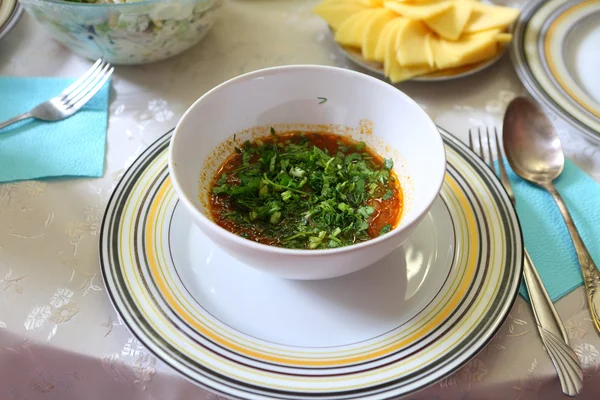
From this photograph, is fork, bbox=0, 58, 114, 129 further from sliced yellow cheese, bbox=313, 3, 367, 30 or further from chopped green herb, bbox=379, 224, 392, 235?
chopped green herb, bbox=379, 224, 392, 235

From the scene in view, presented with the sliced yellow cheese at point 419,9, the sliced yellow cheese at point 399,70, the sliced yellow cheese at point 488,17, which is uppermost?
the sliced yellow cheese at point 419,9

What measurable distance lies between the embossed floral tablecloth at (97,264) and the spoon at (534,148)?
70mm

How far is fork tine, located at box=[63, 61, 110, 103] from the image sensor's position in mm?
1366

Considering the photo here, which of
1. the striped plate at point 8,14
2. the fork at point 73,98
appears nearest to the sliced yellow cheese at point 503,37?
the fork at point 73,98

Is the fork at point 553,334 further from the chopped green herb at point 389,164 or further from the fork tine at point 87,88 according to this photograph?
the fork tine at point 87,88

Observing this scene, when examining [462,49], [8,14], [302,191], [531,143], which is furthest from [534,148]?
[8,14]

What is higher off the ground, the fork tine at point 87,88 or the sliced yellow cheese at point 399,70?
the sliced yellow cheese at point 399,70

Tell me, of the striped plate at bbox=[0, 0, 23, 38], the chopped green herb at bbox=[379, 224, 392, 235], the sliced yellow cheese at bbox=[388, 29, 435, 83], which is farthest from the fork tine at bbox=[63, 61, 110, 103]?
the chopped green herb at bbox=[379, 224, 392, 235]

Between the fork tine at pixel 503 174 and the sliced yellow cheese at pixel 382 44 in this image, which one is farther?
the sliced yellow cheese at pixel 382 44

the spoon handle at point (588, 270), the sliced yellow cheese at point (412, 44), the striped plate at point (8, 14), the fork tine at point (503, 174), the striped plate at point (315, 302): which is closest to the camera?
the striped plate at point (315, 302)

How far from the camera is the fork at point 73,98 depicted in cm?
133

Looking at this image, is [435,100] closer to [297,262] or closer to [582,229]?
[582,229]

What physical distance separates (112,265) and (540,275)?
78 centimetres

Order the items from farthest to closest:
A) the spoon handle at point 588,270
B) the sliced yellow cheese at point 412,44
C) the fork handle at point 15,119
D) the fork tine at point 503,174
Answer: the sliced yellow cheese at point 412,44 < the fork handle at point 15,119 < the fork tine at point 503,174 < the spoon handle at point 588,270
